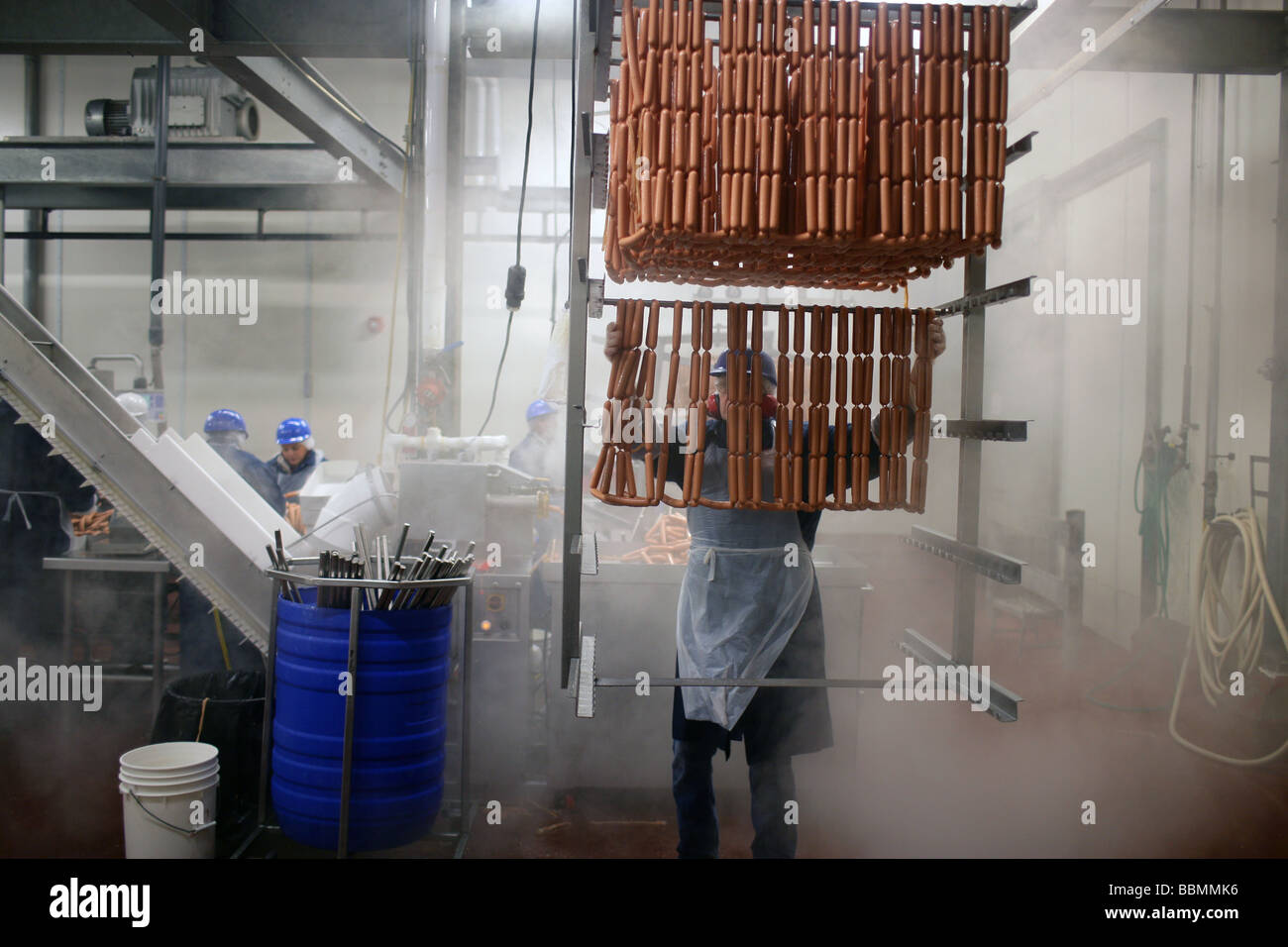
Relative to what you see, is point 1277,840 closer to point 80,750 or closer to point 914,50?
point 914,50

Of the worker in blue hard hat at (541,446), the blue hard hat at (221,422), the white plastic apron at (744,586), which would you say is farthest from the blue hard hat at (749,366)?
the blue hard hat at (221,422)

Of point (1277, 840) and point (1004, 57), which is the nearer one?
point (1004, 57)

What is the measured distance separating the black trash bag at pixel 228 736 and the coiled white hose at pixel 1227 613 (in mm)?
4543

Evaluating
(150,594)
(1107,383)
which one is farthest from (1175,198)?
(150,594)

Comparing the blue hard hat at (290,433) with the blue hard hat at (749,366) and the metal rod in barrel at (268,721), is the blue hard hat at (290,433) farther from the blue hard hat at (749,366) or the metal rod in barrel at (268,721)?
the blue hard hat at (749,366)

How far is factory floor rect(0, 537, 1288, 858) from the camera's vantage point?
3.15m

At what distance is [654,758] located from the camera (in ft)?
11.2

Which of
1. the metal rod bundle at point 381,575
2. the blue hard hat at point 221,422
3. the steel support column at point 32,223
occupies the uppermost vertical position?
the steel support column at point 32,223

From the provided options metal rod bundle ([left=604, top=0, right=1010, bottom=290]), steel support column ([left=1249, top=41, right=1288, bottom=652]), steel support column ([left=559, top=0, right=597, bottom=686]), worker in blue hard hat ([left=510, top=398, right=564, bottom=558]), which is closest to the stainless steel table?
worker in blue hard hat ([left=510, top=398, right=564, bottom=558])

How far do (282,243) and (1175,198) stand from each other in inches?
307

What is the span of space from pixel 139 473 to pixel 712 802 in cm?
249

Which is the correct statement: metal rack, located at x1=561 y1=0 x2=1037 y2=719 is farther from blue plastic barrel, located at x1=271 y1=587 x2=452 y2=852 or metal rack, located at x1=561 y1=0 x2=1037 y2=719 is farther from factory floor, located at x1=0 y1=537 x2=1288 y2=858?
factory floor, located at x1=0 y1=537 x2=1288 y2=858

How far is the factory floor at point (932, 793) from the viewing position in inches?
124

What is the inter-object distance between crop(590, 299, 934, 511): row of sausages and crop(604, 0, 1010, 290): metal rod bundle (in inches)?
8.7
